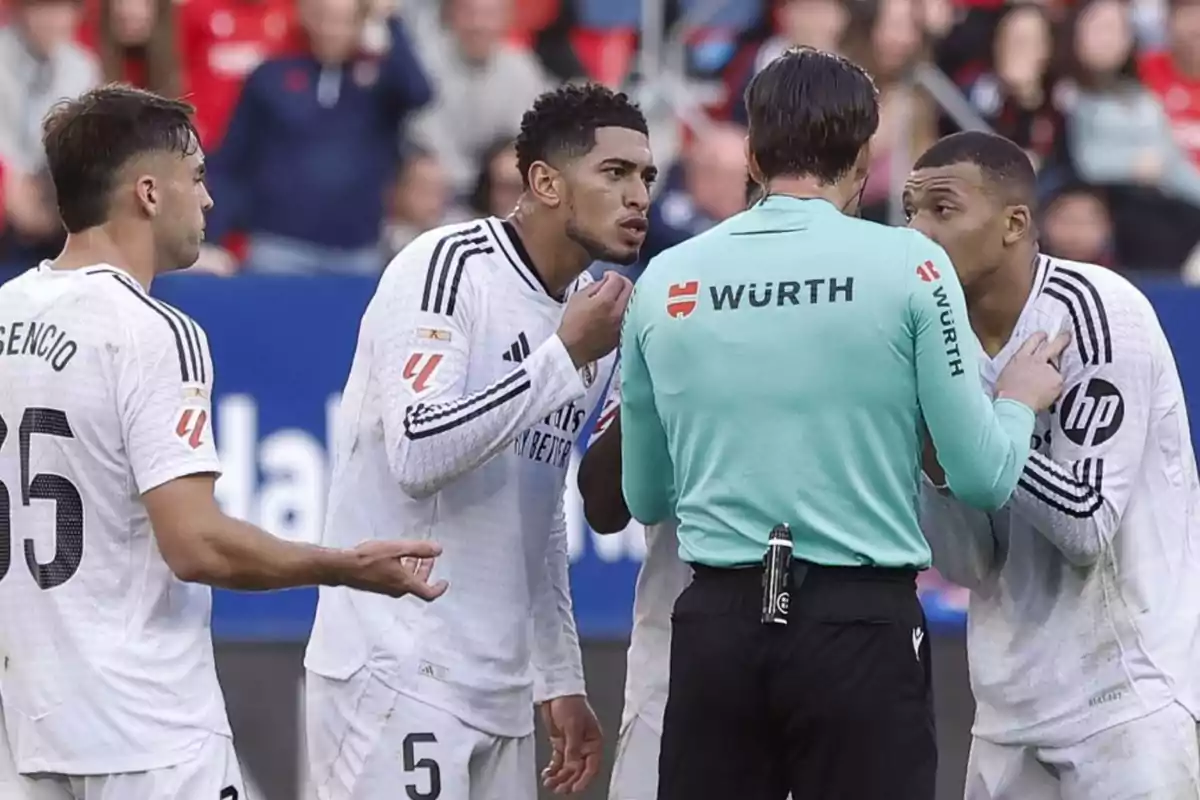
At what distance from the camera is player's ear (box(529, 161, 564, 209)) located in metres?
5.58

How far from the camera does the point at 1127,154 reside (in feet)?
35.7

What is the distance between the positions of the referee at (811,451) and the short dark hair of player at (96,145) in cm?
119

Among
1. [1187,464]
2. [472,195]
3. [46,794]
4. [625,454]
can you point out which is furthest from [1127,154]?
[46,794]

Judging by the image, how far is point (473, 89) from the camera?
35.5 feet

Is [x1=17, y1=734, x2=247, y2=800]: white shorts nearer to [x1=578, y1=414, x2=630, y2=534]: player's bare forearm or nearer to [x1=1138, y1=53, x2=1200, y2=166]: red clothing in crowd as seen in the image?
[x1=578, y1=414, x2=630, y2=534]: player's bare forearm

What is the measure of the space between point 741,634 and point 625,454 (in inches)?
22.5

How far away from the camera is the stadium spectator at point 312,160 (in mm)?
9898

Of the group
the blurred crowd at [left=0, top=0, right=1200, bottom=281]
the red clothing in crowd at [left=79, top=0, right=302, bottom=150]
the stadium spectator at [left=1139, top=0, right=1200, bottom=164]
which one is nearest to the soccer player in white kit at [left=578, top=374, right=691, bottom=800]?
the blurred crowd at [left=0, top=0, right=1200, bottom=281]

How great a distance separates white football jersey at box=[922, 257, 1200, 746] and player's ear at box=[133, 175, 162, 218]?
1948 millimetres

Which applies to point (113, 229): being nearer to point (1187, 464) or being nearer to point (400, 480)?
point (400, 480)

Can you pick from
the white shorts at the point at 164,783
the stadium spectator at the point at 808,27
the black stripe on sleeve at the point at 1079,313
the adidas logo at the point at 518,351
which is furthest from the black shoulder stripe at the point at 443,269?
the stadium spectator at the point at 808,27

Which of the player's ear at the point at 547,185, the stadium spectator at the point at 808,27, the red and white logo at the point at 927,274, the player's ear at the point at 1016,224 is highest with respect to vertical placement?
the stadium spectator at the point at 808,27

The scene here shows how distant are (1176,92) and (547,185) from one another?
674 centimetres

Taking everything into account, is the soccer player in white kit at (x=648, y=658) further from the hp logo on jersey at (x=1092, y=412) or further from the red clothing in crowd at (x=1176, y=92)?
the red clothing in crowd at (x=1176, y=92)
